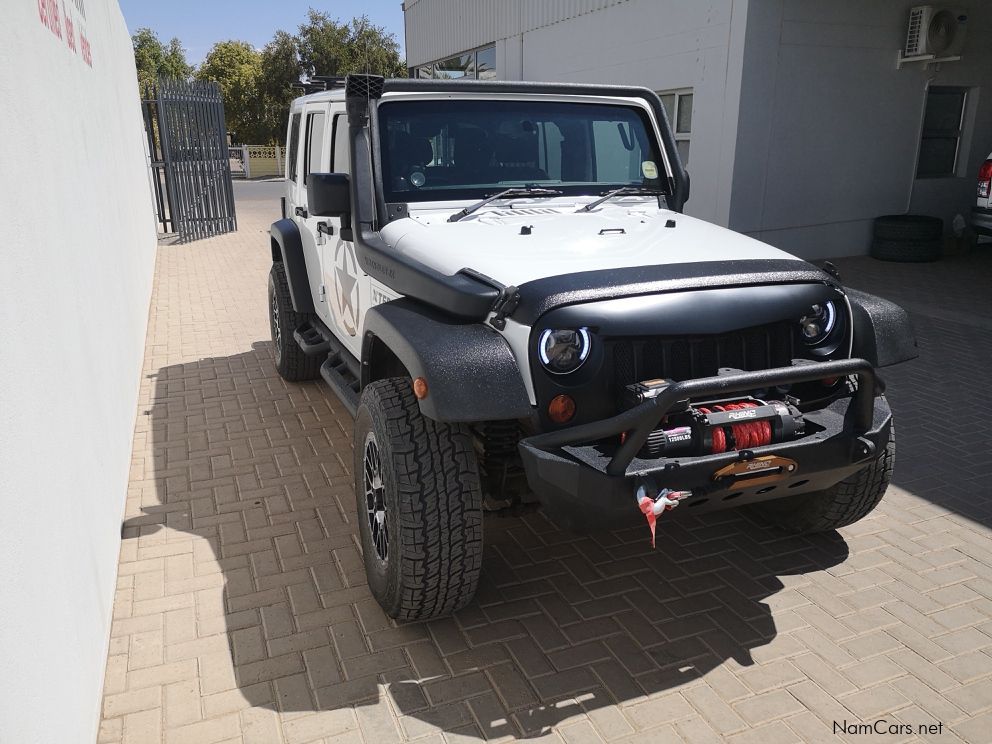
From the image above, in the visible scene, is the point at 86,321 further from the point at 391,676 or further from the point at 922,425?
Result: the point at 922,425

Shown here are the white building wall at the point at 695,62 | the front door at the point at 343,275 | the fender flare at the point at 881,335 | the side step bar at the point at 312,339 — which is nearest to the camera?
the fender flare at the point at 881,335

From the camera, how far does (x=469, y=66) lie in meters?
17.1

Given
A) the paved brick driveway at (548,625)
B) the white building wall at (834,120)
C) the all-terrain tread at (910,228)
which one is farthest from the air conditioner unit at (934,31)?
the paved brick driveway at (548,625)

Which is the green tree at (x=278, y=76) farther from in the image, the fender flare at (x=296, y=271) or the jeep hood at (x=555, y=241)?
the jeep hood at (x=555, y=241)

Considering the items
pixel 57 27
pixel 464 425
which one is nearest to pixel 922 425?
pixel 464 425

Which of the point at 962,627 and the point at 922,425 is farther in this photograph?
the point at 922,425

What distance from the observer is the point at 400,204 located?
3764mm

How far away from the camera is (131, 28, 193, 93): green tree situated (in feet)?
174

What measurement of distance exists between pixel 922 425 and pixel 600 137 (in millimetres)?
2990

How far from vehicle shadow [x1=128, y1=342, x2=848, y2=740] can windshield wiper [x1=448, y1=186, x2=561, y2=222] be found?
155 cm

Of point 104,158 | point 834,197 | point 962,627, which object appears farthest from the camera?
point 834,197

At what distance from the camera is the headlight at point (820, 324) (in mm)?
3039

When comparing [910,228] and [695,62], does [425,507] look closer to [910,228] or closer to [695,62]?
[695,62]

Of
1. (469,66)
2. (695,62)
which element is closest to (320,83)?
(695,62)
